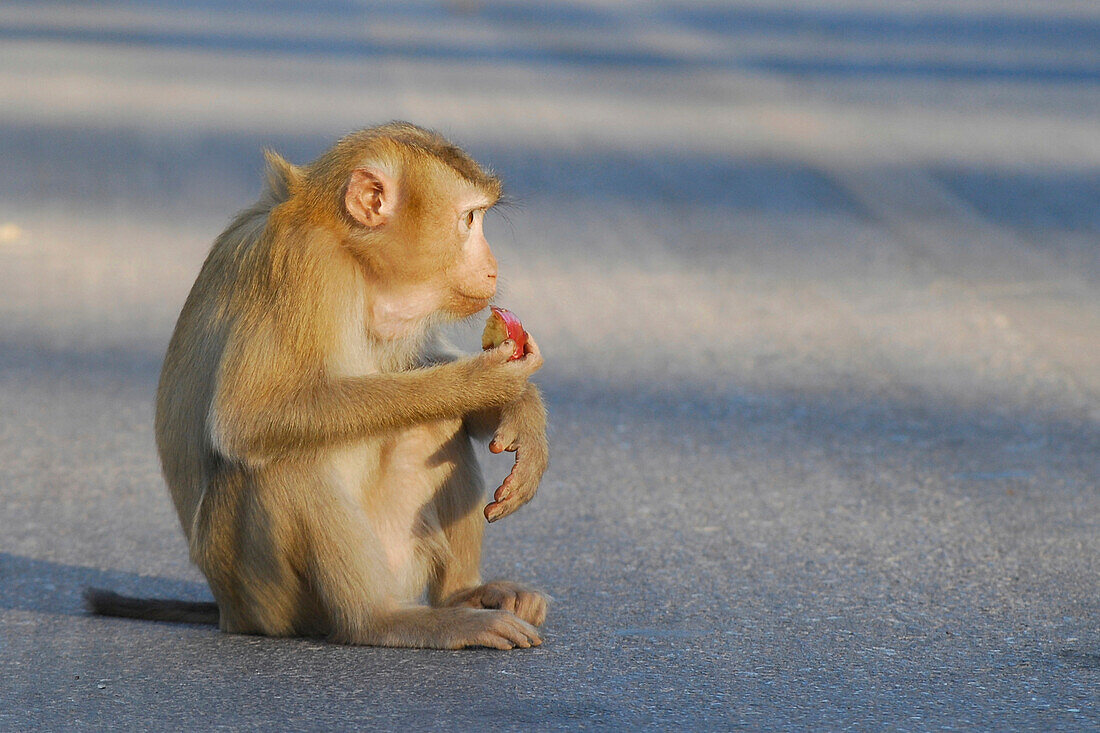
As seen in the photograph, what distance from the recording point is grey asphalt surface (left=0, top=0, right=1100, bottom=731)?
379cm

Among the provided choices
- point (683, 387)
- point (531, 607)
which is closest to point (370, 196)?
point (531, 607)

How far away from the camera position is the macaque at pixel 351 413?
12.5ft

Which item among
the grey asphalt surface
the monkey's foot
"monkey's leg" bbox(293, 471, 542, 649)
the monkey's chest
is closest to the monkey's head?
the monkey's chest

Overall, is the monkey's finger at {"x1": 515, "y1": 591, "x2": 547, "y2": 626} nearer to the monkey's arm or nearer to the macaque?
the macaque

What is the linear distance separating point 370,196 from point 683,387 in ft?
8.99

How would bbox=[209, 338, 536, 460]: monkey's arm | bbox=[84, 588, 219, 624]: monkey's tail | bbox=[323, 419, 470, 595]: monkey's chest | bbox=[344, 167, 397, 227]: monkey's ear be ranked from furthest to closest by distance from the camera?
1. bbox=[84, 588, 219, 624]: monkey's tail
2. bbox=[323, 419, 470, 595]: monkey's chest
3. bbox=[344, 167, 397, 227]: monkey's ear
4. bbox=[209, 338, 536, 460]: monkey's arm

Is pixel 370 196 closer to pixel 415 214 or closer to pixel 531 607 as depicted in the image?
pixel 415 214

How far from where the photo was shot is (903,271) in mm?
8242

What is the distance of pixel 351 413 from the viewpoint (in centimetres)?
382

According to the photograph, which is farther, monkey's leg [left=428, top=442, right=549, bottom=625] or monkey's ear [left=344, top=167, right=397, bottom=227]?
monkey's leg [left=428, top=442, right=549, bottom=625]

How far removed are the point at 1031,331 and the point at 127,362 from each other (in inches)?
141

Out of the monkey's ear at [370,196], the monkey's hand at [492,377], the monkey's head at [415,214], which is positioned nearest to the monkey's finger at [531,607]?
the monkey's hand at [492,377]

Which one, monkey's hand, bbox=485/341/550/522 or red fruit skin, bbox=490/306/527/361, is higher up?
red fruit skin, bbox=490/306/527/361

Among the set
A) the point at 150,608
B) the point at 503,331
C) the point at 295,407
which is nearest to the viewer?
the point at 295,407
